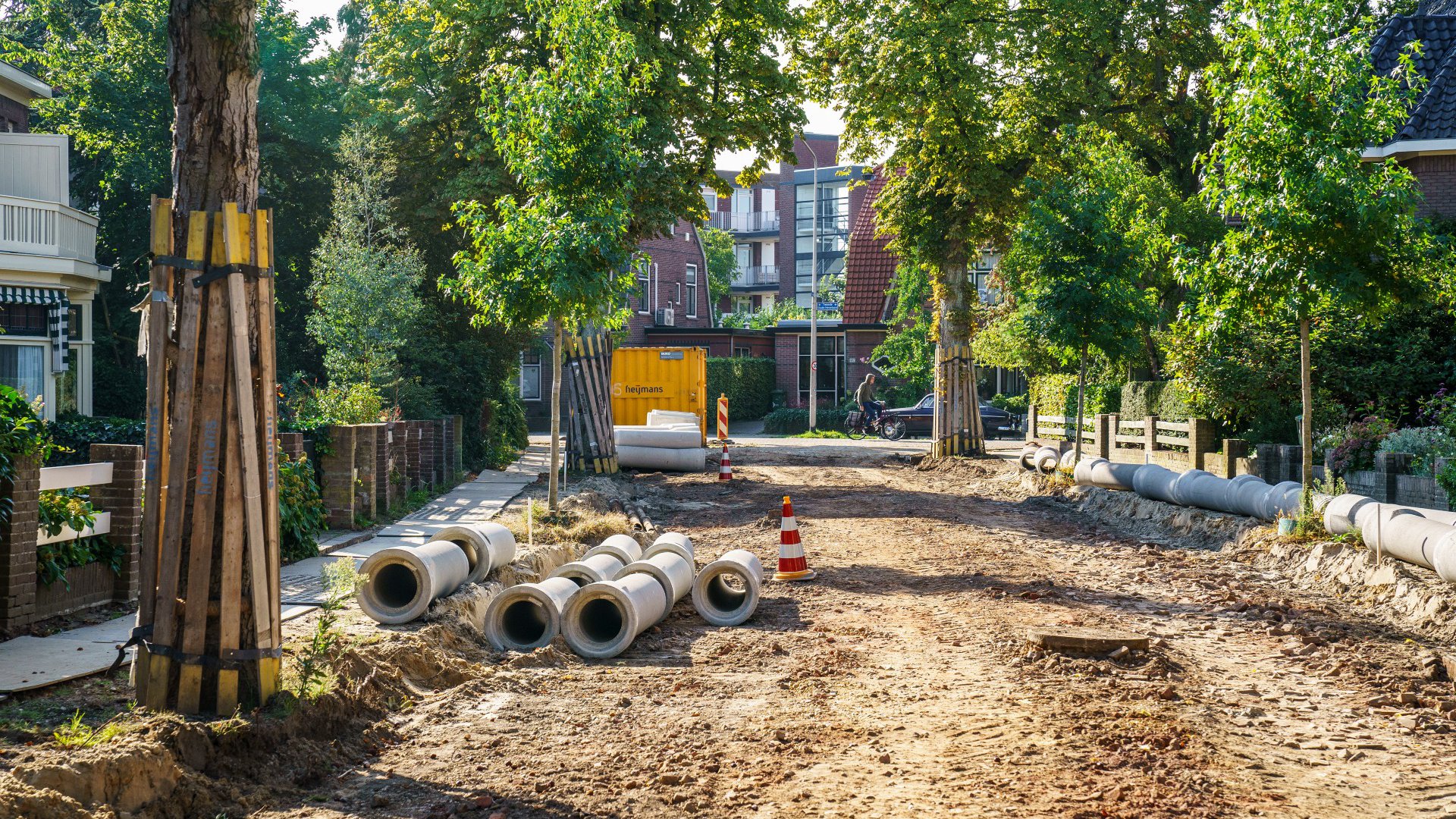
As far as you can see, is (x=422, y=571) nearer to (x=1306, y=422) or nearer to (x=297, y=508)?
(x=297, y=508)

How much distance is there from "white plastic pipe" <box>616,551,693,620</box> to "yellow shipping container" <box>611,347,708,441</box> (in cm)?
1859

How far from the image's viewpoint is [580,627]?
324 inches

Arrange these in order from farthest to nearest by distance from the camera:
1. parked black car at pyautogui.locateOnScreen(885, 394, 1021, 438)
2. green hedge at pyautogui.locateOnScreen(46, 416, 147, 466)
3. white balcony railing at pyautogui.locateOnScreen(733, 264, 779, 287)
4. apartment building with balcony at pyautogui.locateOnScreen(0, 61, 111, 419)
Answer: white balcony railing at pyautogui.locateOnScreen(733, 264, 779, 287), parked black car at pyautogui.locateOnScreen(885, 394, 1021, 438), apartment building with balcony at pyautogui.locateOnScreen(0, 61, 111, 419), green hedge at pyautogui.locateOnScreen(46, 416, 147, 466)

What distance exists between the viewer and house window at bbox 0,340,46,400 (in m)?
21.3

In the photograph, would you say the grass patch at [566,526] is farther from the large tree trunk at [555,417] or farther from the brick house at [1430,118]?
the brick house at [1430,118]

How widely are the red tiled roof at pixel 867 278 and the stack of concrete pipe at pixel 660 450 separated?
23.9 m

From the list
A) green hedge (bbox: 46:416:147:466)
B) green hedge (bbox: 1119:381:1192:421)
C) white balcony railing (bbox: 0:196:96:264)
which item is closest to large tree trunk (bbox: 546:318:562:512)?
green hedge (bbox: 46:416:147:466)

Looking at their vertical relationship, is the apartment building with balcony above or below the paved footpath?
above

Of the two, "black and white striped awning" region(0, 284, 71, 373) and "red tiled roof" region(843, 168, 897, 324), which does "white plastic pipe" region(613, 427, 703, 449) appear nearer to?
"black and white striped awning" region(0, 284, 71, 373)

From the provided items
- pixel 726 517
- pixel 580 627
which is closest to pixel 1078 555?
pixel 726 517

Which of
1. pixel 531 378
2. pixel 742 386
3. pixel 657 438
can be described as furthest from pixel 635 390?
pixel 742 386

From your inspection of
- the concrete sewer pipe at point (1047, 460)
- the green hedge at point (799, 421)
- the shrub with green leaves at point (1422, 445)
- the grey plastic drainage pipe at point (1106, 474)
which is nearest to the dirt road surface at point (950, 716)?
the shrub with green leaves at point (1422, 445)

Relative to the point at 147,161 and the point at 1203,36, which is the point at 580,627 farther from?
the point at 147,161

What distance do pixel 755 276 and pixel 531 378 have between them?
1334 inches
